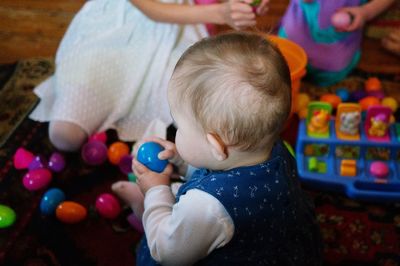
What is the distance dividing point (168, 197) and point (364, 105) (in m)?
0.78

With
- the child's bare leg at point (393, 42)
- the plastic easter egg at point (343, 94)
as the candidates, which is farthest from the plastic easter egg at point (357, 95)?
the child's bare leg at point (393, 42)

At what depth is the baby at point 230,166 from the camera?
0.58 meters

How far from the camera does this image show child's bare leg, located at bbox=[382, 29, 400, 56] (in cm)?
158

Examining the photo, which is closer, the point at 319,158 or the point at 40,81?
the point at 319,158

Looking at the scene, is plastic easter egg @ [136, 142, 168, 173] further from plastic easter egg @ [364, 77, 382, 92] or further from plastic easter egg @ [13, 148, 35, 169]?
plastic easter egg @ [364, 77, 382, 92]

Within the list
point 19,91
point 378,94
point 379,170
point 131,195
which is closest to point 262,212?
point 131,195

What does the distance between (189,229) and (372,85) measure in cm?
101

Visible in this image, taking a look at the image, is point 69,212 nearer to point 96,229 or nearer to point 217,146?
point 96,229

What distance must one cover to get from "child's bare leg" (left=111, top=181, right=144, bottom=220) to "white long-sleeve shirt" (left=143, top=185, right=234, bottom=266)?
10.8 inches

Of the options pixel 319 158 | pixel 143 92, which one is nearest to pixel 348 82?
pixel 319 158

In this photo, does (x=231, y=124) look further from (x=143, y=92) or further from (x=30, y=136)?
(x=30, y=136)

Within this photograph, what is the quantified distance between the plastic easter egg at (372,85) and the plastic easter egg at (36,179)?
967 millimetres

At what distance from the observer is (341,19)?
1.36 m

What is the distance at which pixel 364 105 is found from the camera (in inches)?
51.4
